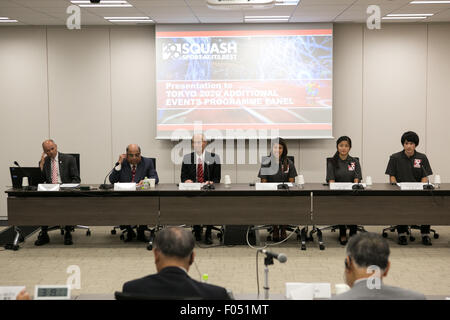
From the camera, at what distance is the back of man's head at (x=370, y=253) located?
206cm

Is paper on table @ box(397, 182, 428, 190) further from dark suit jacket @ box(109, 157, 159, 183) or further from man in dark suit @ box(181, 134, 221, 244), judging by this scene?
dark suit jacket @ box(109, 157, 159, 183)

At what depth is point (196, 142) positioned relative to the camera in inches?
246

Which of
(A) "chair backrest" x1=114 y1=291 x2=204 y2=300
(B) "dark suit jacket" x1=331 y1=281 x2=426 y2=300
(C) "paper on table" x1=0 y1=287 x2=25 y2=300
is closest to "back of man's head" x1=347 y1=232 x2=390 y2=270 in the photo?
(B) "dark suit jacket" x1=331 y1=281 x2=426 y2=300

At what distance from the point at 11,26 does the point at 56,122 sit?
1.70 metres

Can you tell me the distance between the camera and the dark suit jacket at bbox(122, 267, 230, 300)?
2047mm

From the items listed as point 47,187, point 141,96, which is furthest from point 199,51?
point 47,187

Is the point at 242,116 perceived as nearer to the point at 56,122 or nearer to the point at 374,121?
the point at 374,121

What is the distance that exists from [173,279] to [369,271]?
2.71 feet

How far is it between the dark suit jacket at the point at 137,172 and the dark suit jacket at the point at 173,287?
4260 mm

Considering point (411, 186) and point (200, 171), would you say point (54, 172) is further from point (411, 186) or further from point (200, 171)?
point (411, 186)

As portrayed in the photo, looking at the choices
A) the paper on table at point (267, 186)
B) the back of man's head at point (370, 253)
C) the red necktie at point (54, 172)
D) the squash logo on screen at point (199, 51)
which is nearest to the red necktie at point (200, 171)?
the paper on table at point (267, 186)

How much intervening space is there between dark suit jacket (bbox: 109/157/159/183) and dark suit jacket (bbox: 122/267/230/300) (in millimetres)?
4260
